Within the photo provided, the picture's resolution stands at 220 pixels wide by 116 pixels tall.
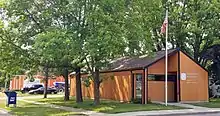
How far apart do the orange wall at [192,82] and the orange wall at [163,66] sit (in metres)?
0.56

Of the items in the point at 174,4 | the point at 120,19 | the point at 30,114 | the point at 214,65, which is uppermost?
the point at 174,4

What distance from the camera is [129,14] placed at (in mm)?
24844

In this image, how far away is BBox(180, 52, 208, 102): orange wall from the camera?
29766mm

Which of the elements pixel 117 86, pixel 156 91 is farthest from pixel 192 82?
pixel 117 86

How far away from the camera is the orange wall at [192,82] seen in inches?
1172

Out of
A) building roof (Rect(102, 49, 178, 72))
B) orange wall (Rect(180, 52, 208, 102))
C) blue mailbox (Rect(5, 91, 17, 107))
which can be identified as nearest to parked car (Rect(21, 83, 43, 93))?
building roof (Rect(102, 49, 178, 72))

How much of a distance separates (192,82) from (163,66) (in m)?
2.83

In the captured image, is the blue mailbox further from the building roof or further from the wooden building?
the building roof

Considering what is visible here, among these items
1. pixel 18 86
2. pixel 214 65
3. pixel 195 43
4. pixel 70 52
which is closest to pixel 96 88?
pixel 70 52

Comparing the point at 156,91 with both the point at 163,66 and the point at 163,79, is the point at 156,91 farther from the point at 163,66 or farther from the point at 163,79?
the point at 163,66

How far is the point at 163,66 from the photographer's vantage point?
2988cm

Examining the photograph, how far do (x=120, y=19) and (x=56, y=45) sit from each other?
15.3 ft

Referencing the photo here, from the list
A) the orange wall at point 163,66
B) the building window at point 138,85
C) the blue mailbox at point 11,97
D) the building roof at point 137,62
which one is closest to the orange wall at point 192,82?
the orange wall at point 163,66

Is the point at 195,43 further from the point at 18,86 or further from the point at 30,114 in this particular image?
the point at 18,86
